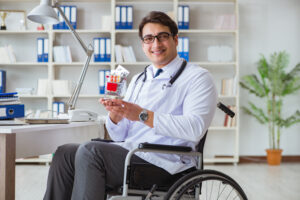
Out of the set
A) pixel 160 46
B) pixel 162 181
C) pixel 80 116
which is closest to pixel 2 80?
pixel 80 116

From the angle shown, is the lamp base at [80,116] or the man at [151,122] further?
the lamp base at [80,116]

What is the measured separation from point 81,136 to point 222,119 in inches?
129

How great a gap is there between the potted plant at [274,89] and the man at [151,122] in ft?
11.0

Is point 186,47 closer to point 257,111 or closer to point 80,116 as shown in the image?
point 257,111

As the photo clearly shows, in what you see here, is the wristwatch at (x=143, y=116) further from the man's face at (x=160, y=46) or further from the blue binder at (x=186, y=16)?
the blue binder at (x=186, y=16)

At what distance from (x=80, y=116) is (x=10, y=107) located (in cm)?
54

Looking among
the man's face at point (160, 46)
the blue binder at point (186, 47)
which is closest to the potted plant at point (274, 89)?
the blue binder at point (186, 47)

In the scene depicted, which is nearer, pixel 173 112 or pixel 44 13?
pixel 173 112

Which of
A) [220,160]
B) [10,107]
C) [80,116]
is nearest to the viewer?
[10,107]

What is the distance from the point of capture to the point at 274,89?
192 inches

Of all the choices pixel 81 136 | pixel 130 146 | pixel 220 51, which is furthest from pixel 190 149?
pixel 220 51

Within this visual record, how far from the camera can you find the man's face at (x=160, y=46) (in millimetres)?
1713

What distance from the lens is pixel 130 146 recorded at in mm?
1632

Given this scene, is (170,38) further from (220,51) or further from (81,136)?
(220,51)
